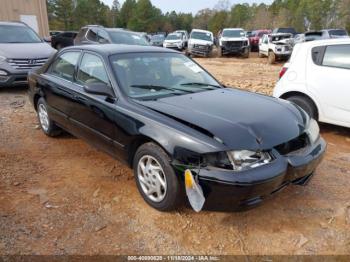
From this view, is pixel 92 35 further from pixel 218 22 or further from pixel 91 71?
pixel 218 22

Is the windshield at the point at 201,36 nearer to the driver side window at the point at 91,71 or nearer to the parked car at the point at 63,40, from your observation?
the parked car at the point at 63,40

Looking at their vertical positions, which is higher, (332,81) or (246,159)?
(332,81)

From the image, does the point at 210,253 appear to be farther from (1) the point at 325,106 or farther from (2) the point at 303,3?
(2) the point at 303,3

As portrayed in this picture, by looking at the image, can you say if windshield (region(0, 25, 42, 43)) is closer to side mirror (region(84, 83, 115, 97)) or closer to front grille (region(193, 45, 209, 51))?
side mirror (region(84, 83, 115, 97))

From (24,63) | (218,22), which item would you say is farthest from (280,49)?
(218,22)

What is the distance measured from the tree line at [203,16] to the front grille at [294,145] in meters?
44.5

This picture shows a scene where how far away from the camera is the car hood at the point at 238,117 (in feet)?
9.03

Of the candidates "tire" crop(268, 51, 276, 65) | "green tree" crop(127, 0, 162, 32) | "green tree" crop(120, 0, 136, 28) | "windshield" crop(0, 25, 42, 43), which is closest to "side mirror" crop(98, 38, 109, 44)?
"windshield" crop(0, 25, 42, 43)

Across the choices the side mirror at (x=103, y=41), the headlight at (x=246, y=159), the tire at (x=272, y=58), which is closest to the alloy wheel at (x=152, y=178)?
the headlight at (x=246, y=159)

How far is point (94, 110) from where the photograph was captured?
3.75 m

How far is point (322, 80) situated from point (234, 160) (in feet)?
11.1

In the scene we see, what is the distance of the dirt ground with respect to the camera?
2729 millimetres

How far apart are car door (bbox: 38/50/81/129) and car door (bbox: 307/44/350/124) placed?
3759 millimetres

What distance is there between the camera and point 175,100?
3.41 m
